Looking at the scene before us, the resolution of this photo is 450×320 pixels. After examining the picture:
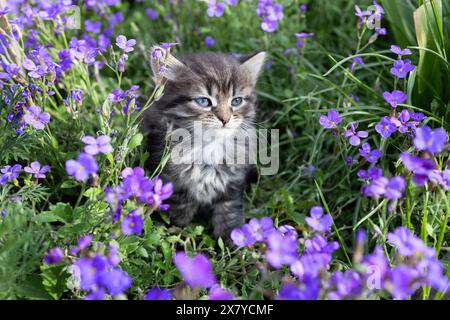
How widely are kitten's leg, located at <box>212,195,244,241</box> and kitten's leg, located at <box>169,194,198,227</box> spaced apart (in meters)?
0.14

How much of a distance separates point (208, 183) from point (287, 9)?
188 cm

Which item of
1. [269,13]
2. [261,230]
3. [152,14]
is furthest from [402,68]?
[152,14]

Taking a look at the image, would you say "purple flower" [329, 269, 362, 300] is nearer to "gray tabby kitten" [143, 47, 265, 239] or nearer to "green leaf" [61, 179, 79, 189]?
"gray tabby kitten" [143, 47, 265, 239]

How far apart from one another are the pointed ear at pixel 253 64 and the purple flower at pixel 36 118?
1.15 m

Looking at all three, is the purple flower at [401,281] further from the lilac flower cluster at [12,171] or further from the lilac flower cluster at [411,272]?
the lilac flower cluster at [12,171]

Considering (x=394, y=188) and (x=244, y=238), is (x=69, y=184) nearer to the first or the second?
(x=244, y=238)

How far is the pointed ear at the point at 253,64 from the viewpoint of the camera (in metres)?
2.97

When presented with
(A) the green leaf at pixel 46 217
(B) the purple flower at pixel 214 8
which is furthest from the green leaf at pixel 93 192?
(B) the purple flower at pixel 214 8

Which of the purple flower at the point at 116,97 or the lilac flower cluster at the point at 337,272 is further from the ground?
the purple flower at the point at 116,97

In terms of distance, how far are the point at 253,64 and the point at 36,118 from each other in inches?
50.0

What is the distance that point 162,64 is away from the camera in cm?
238
